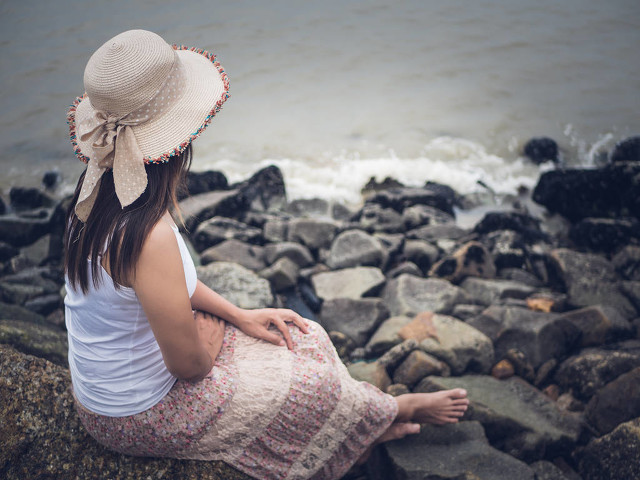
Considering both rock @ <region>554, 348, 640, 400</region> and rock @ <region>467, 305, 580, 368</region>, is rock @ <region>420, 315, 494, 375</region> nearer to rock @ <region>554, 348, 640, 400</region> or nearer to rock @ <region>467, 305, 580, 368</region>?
rock @ <region>467, 305, 580, 368</region>

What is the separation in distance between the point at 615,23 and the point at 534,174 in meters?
6.52

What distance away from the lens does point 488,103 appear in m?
8.74

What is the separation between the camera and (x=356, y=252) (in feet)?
13.8

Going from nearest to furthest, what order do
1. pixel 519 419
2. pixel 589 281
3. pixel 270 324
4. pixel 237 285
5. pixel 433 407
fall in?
1. pixel 270 324
2. pixel 433 407
3. pixel 519 419
4. pixel 237 285
5. pixel 589 281

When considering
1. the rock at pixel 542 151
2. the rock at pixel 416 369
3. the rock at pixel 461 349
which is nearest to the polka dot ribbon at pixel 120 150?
the rock at pixel 416 369

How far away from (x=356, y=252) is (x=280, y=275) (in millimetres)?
710

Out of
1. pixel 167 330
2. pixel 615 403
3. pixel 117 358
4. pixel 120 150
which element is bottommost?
pixel 615 403

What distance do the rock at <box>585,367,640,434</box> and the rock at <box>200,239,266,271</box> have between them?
242 cm

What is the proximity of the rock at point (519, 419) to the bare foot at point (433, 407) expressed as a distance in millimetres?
150

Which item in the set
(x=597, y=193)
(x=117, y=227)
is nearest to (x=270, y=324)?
(x=117, y=227)

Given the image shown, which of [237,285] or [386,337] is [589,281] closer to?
[386,337]

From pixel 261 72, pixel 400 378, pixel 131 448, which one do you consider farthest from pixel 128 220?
pixel 261 72

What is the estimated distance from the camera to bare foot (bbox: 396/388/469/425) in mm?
2318

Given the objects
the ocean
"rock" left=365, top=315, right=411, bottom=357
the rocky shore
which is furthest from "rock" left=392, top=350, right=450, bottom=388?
the ocean
